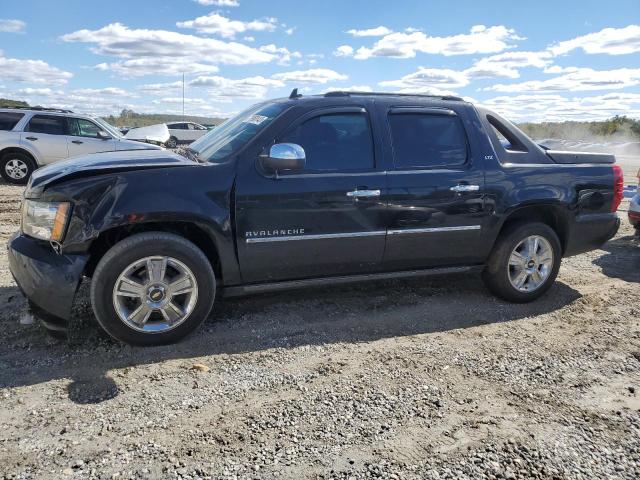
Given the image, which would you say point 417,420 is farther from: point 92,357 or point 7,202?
point 7,202

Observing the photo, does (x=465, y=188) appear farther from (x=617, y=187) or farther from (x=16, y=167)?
(x=16, y=167)

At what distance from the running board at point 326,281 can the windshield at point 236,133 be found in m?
0.99

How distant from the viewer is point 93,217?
11.6 ft

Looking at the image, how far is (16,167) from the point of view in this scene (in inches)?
493

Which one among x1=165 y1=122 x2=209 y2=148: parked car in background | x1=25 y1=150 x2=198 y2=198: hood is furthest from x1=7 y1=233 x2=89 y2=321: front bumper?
x1=165 y1=122 x2=209 y2=148: parked car in background

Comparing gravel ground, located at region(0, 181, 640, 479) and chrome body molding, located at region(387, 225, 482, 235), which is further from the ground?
chrome body molding, located at region(387, 225, 482, 235)

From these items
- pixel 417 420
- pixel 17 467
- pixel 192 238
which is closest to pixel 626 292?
pixel 417 420

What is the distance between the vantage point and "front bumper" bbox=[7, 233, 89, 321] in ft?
11.5

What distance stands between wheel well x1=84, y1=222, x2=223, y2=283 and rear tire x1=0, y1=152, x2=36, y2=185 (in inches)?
403

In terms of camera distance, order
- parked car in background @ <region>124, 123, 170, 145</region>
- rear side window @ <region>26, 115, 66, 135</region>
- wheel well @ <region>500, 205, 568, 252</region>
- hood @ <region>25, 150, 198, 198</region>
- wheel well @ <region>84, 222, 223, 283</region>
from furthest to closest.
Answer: parked car in background @ <region>124, 123, 170, 145</region>
rear side window @ <region>26, 115, 66, 135</region>
wheel well @ <region>500, 205, 568, 252</region>
wheel well @ <region>84, 222, 223, 283</region>
hood @ <region>25, 150, 198, 198</region>

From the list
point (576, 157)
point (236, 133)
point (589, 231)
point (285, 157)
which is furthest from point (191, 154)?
point (589, 231)

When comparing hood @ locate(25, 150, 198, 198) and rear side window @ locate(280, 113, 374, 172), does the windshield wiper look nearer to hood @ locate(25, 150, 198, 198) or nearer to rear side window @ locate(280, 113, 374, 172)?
hood @ locate(25, 150, 198, 198)

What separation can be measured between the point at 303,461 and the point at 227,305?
7.13 feet

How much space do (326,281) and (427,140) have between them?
1499 mm
